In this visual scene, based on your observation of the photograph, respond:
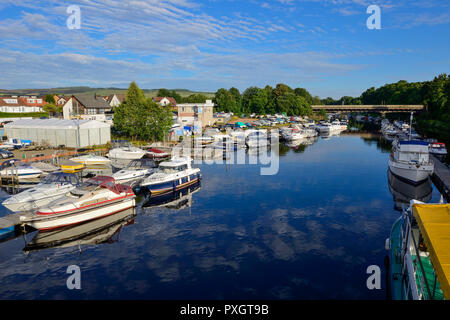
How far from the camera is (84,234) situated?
85.9 ft

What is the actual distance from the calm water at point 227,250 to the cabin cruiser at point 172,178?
7.43 ft

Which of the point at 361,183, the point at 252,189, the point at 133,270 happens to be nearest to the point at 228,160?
the point at 252,189

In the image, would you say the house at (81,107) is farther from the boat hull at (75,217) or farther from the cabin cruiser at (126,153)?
the boat hull at (75,217)

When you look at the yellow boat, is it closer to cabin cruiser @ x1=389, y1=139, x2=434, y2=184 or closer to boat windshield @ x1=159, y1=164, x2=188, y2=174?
boat windshield @ x1=159, y1=164, x2=188, y2=174

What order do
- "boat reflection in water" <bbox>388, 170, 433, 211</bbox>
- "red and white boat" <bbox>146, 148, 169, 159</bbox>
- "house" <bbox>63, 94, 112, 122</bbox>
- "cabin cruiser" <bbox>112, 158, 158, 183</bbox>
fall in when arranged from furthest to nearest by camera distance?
"house" <bbox>63, 94, 112, 122</bbox>
"red and white boat" <bbox>146, 148, 169, 159</bbox>
"cabin cruiser" <bbox>112, 158, 158, 183</bbox>
"boat reflection in water" <bbox>388, 170, 433, 211</bbox>

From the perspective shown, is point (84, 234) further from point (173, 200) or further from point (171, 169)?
point (171, 169)

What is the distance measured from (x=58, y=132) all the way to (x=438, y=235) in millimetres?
59670

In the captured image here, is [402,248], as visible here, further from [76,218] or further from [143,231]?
[76,218]

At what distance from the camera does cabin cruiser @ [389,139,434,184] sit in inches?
1578

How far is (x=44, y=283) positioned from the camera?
19.2 meters

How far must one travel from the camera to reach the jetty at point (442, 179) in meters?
36.6

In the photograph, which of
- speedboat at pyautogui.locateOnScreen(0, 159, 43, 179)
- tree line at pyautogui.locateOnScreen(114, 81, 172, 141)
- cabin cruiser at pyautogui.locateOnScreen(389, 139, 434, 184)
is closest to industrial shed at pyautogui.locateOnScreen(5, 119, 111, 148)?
tree line at pyautogui.locateOnScreen(114, 81, 172, 141)

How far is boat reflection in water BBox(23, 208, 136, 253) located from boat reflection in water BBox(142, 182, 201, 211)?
4466mm
